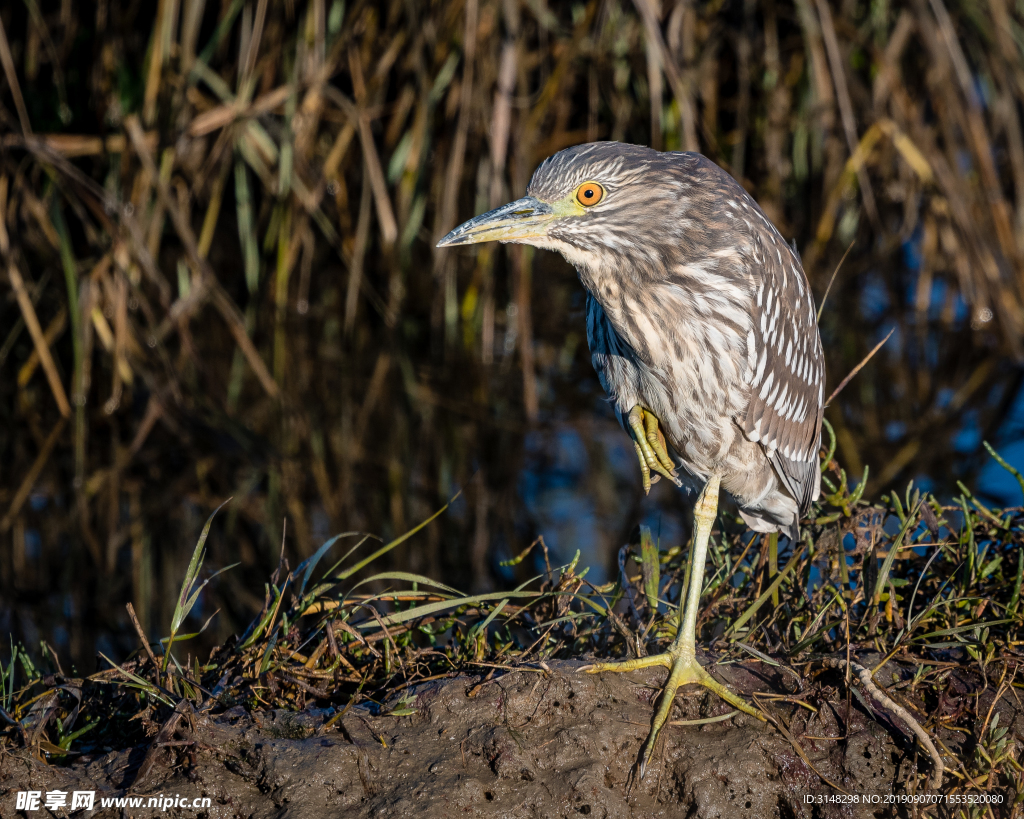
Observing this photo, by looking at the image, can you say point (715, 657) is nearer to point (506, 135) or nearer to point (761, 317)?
point (761, 317)

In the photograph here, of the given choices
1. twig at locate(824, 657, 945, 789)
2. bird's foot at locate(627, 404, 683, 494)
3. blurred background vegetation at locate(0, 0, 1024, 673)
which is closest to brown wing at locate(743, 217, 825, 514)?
bird's foot at locate(627, 404, 683, 494)

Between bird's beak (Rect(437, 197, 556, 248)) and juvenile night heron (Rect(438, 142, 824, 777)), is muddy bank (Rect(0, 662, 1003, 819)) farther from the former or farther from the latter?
bird's beak (Rect(437, 197, 556, 248))

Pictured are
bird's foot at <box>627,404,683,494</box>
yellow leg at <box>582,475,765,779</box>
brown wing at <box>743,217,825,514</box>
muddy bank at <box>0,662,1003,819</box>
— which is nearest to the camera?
muddy bank at <box>0,662,1003,819</box>

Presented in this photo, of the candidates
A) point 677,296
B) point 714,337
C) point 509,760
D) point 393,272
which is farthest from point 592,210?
point 393,272

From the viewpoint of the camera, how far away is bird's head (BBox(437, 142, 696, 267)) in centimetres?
Result: 329

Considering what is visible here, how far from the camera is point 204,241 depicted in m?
7.58

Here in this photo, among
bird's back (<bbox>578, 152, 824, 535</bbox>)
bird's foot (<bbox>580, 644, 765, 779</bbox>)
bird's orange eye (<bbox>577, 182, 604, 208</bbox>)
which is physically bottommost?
bird's foot (<bbox>580, 644, 765, 779</bbox>)

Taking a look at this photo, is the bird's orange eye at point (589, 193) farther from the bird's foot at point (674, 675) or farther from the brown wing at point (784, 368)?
the bird's foot at point (674, 675)

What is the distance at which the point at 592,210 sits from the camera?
10.9ft

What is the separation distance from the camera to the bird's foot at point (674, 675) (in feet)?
10.2

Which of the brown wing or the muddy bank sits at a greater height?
the brown wing

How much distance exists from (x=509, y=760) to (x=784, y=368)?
1699 mm

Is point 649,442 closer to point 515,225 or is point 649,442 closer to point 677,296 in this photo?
point 677,296

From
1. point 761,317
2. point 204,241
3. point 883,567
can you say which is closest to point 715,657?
point 883,567
